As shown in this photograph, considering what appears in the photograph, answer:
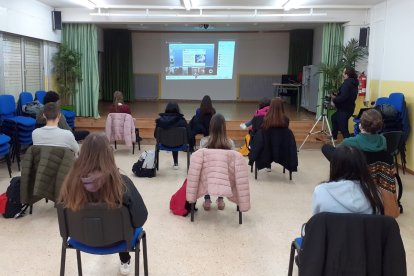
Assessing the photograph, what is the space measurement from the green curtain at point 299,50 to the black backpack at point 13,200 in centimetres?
957

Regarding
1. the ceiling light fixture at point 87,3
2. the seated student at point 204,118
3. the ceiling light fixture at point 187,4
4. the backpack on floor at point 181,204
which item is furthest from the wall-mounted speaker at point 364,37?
the backpack on floor at point 181,204

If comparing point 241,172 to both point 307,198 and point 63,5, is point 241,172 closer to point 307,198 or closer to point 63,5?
point 307,198

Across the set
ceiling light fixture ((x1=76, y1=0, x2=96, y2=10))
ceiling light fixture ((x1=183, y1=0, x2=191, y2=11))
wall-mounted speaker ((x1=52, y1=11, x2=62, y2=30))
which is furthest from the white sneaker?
wall-mounted speaker ((x1=52, y1=11, x2=62, y2=30))

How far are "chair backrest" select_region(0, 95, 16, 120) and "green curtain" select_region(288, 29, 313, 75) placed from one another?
27.1 feet

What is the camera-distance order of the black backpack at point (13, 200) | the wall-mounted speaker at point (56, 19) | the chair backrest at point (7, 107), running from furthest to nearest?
1. the wall-mounted speaker at point (56, 19)
2. the chair backrest at point (7, 107)
3. the black backpack at point (13, 200)

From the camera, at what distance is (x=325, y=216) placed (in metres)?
1.64

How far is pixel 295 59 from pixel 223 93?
245 cm

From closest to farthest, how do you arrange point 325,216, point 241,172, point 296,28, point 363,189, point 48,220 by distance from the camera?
1. point 325,216
2. point 363,189
3. point 241,172
4. point 48,220
5. point 296,28

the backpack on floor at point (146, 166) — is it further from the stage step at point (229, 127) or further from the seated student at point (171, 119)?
the stage step at point (229, 127)

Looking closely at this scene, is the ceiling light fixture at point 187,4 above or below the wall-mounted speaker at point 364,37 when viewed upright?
above

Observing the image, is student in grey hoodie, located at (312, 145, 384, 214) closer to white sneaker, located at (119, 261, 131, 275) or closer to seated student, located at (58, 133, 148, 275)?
Answer: seated student, located at (58, 133, 148, 275)

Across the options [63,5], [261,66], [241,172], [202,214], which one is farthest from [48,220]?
[261,66]

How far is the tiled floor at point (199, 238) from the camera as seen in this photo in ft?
8.63

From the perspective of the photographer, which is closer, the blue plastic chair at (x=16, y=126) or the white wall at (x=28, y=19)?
the blue plastic chair at (x=16, y=126)
